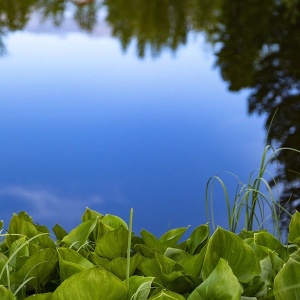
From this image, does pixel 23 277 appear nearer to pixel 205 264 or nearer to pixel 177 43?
pixel 205 264

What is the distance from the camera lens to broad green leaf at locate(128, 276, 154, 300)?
1.03 m

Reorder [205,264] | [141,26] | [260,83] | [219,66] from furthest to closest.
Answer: [141,26]
[219,66]
[260,83]
[205,264]

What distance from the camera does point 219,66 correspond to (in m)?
5.30

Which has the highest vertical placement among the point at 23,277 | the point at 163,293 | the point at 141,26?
the point at 141,26

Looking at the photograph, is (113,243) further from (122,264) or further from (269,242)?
(269,242)

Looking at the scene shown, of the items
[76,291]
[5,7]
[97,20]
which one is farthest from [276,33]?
[76,291]

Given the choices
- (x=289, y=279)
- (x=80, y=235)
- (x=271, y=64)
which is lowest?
(x=289, y=279)

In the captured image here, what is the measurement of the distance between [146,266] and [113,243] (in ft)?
0.34

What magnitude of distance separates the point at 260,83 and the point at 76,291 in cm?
408

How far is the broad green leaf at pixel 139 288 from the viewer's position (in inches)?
40.5

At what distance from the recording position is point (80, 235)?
1.34 meters

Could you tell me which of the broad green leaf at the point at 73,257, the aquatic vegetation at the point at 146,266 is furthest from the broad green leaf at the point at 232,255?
the broad green leaf at the point at 73,257

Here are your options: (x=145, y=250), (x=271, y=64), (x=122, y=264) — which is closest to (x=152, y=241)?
(x=145, y=250)

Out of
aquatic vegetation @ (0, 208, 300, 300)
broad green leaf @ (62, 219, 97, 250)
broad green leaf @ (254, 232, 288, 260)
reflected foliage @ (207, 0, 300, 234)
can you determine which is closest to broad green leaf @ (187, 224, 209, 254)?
aquatic vegetation @ (0, 208, 300, 300)
